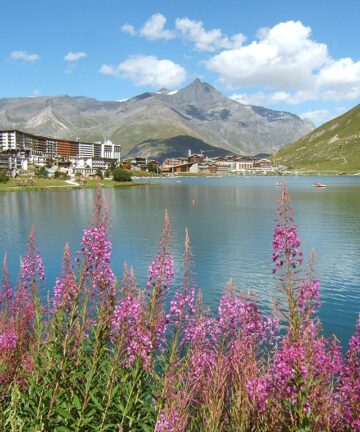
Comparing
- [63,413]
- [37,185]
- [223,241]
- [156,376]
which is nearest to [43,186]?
[37,185]

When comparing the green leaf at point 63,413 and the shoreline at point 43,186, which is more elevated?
the shoreline at point 43,186

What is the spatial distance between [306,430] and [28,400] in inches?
170

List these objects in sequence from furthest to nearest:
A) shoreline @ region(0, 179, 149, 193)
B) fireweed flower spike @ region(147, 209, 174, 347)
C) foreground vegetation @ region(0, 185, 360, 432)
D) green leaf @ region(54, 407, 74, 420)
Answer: shoreline @ region(0, 179, 149, 193)
fireweed flower spike @ region(147, 209, 174, 347)
green leaf @ region(54, 407, 74, 420)
foreground vegetation @ region(0, 185, 360, 432)

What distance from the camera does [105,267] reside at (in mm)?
7695

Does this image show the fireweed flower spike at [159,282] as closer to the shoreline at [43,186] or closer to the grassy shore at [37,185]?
the shoreline at [43,186]

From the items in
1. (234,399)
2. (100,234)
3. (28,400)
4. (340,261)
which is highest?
(100,234)

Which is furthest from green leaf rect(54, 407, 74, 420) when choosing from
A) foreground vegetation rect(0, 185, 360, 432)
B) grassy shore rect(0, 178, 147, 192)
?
grassy shore rect(0, 178, 147, 192)

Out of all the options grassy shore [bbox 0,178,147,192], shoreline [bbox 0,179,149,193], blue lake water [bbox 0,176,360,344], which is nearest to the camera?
blue lake water [bbox 0,176,360,344]

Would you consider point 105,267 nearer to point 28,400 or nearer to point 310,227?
point 28,400

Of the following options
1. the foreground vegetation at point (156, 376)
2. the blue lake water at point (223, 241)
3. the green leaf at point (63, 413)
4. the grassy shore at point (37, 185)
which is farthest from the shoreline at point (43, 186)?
the green leaf at point (63, 413)

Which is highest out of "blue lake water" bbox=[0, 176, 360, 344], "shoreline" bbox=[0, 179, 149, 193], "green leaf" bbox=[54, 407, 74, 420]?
"shoreline" bbox=[0, 179, 149, 193]

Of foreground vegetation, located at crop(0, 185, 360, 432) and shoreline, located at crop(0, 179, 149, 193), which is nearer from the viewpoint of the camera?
foreground vegetation, located at crop(0, 185, 360, 432)

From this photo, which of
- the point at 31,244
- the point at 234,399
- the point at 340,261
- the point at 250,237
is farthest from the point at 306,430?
the point at 250,237

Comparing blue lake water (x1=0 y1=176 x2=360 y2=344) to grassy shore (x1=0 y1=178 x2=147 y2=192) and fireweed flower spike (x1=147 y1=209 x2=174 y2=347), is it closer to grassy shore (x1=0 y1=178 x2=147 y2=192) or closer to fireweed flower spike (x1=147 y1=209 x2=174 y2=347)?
fireweed flower spike (x1=147 y1=209 x2=174 y2=347)
